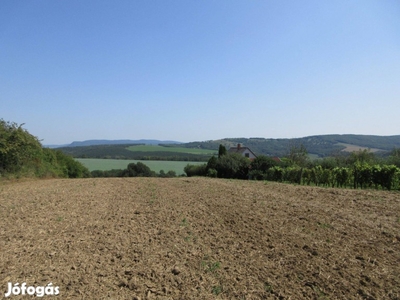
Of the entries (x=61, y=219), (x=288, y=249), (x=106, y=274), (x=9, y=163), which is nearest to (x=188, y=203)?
(x=61, y=219)

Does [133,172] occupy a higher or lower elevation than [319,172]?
lower

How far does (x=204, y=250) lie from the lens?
5.92 m

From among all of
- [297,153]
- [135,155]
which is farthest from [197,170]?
[135,155]

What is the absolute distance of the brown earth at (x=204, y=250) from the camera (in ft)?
14.4

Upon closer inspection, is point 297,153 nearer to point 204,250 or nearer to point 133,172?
point 133,172

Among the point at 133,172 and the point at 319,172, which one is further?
the point at 133,172

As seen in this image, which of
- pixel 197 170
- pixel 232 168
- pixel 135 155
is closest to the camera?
pixel 232 168

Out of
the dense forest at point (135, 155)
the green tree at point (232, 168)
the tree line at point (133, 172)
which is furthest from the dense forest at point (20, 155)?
the dense forest at point (135, 155)

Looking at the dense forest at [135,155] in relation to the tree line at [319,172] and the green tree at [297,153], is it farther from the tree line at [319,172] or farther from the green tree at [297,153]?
the tree line at [319,172]

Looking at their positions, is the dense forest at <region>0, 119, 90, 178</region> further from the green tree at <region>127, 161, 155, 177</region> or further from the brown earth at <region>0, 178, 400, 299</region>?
the green tree at <region>127, 161, 155, 177</region>

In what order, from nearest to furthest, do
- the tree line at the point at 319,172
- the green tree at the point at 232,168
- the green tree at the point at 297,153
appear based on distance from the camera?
the tree line at the point at 319,172 → the green tree at the point at 232,168 → the green tree at the point at 297,153

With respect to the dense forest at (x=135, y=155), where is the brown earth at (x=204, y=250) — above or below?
above

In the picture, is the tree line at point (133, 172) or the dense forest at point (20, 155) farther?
the tree line at point (133, 172)

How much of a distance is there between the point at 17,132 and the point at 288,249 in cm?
1961
